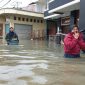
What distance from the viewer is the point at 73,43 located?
11.2 metres

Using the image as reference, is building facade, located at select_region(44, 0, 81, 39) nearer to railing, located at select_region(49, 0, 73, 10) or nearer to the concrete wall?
railing, located at select_region(49, 0, 73, 10)

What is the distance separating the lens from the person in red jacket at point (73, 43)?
36.9 ft

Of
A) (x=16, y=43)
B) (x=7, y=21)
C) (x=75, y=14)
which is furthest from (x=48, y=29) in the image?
(x=16, y=43)

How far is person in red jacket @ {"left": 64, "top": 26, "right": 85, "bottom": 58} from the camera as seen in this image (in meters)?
11.2

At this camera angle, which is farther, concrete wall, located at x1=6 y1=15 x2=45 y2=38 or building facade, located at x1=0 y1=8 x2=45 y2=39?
concrete wall, located at x1=6 y1=15 x2=45 y2=38

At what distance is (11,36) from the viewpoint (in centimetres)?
2175

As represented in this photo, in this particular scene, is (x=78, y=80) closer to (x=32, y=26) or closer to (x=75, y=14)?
(x=75, y=14)

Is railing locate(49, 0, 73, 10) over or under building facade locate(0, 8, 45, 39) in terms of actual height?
over

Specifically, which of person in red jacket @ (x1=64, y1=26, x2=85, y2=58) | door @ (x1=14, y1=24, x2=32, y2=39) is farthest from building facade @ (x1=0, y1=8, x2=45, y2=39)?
person in red jacket @ (x1=64, y1=26, x2=85, y2=58)

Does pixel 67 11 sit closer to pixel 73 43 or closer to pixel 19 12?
pixel 73 43

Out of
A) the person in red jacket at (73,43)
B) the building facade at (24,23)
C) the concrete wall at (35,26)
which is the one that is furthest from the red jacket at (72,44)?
the concrete wall at (35,26)

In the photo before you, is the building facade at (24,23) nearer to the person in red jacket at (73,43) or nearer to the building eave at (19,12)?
the building eave at (19,12)

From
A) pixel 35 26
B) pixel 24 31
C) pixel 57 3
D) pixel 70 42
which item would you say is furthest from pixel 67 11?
pixel 35 26

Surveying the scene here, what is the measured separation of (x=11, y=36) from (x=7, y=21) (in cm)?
2551
